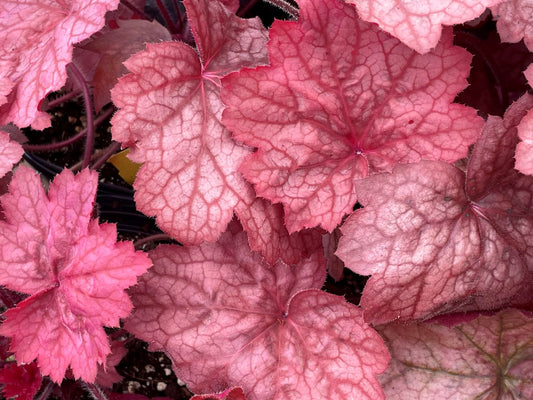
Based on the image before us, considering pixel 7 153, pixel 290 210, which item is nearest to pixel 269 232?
pixel 290 210

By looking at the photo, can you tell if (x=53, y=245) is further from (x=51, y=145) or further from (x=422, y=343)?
(x=422, y=343)

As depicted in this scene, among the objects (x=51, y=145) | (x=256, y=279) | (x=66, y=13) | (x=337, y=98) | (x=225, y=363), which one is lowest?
(x=51, y=145)

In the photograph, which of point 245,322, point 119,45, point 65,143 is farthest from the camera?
point 65,143

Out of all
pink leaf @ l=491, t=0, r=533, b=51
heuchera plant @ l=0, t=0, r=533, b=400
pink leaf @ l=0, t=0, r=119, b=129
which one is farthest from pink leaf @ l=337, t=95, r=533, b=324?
pink leaf @ l=0, t=0, r=119, b=129

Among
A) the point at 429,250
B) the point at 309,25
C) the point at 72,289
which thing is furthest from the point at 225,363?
the point at 309,25

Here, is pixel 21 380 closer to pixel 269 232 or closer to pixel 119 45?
pixel 269 232

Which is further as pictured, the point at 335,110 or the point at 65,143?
the point at 65,143

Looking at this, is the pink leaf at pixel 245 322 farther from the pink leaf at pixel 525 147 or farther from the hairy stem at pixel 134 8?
the hairy stem at pixel 134 8
